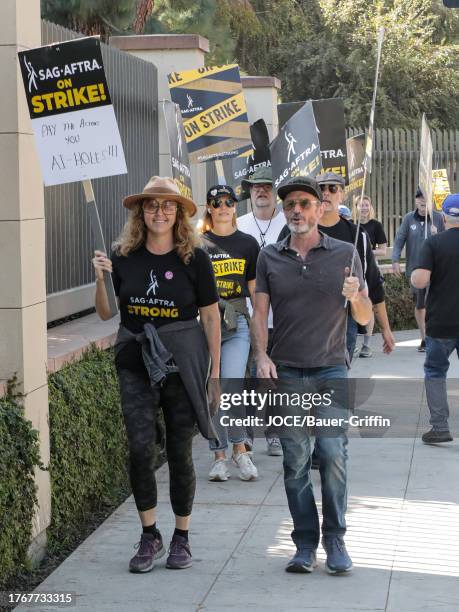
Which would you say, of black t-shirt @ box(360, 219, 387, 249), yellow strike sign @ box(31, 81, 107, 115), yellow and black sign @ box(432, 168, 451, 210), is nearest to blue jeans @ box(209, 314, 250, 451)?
yellow strike sign @ box(31, 81, 107, 115)

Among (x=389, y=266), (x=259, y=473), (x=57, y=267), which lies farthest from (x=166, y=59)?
(x=389, y=266)

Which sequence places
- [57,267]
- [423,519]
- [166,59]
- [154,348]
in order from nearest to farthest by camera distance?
[154,348] < [423,519] < [57,267] < [166,59]

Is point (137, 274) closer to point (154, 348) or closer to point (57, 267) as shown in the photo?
point (154, 348)

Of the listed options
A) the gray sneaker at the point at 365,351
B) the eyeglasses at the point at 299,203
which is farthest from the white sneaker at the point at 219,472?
the gray sneaker at the point at 365,351

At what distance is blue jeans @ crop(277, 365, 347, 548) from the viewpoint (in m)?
5.98

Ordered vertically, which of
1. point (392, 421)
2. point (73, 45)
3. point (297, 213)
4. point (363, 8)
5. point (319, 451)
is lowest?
point (392, 421)

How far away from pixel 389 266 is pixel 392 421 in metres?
8.93

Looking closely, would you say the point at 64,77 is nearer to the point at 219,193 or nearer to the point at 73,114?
the point at 73,114

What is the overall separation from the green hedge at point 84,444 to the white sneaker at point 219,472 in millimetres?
570

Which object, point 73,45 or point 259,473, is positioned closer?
point 73,45

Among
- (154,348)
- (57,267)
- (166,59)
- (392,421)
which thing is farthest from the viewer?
(166,59)

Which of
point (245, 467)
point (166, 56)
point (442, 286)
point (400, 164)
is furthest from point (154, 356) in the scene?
point (400, 164)

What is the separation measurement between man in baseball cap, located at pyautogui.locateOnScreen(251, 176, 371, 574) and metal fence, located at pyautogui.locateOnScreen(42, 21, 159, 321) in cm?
238

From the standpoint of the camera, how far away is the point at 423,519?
7.07 m
